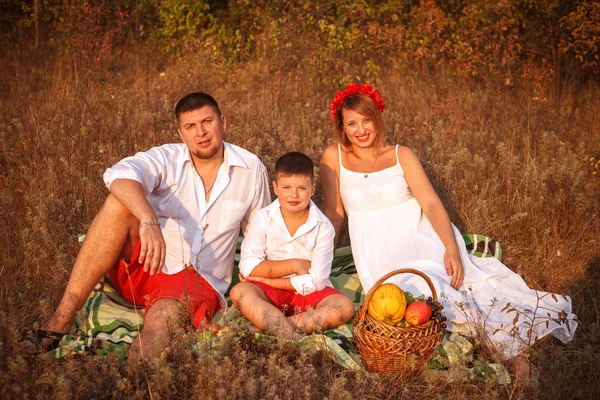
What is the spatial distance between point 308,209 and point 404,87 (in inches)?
175

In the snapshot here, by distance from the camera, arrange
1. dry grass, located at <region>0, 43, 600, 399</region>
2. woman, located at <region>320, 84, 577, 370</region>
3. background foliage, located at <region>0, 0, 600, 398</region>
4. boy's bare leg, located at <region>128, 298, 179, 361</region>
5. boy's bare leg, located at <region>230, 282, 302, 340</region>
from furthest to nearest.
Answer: woman, located at <region>320, 84, 577, 370</region> → boy's bare leg, located at <region>230, 282, 302, 340</region> → boy's bare leg, located at <region>128, 298, 179, 361</region> → background foliage, located at <region>0, 0, 600, 398</region> → dry grass, located at <region>0, 43, 600, 399</region>

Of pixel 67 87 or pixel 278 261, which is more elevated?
pixel 67 87

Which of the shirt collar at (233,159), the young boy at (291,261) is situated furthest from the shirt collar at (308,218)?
the shirt collar at (233,159)

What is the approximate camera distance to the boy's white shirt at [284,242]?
4.28 m

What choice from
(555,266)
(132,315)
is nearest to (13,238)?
(132,315)

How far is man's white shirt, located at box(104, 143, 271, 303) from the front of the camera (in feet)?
14.2

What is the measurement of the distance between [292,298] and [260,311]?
388 mm

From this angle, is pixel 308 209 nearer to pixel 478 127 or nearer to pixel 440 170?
pixel 440 170

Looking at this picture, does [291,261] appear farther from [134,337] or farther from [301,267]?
[134,337]

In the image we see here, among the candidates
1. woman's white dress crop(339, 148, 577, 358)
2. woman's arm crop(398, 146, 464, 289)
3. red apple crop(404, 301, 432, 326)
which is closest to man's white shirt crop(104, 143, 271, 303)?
woman's white dress crop(339, 148, 577, 358)

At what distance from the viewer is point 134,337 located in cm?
399

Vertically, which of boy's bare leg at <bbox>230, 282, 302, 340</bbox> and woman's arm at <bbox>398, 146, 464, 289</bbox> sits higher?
woman's arm at <bbox>398, 146, 464, 289</bbox>

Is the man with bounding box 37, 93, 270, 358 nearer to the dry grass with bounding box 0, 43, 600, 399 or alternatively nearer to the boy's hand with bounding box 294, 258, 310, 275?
the dry grass with bounding box 0, 43, 600, 399

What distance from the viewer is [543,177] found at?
569 cm
